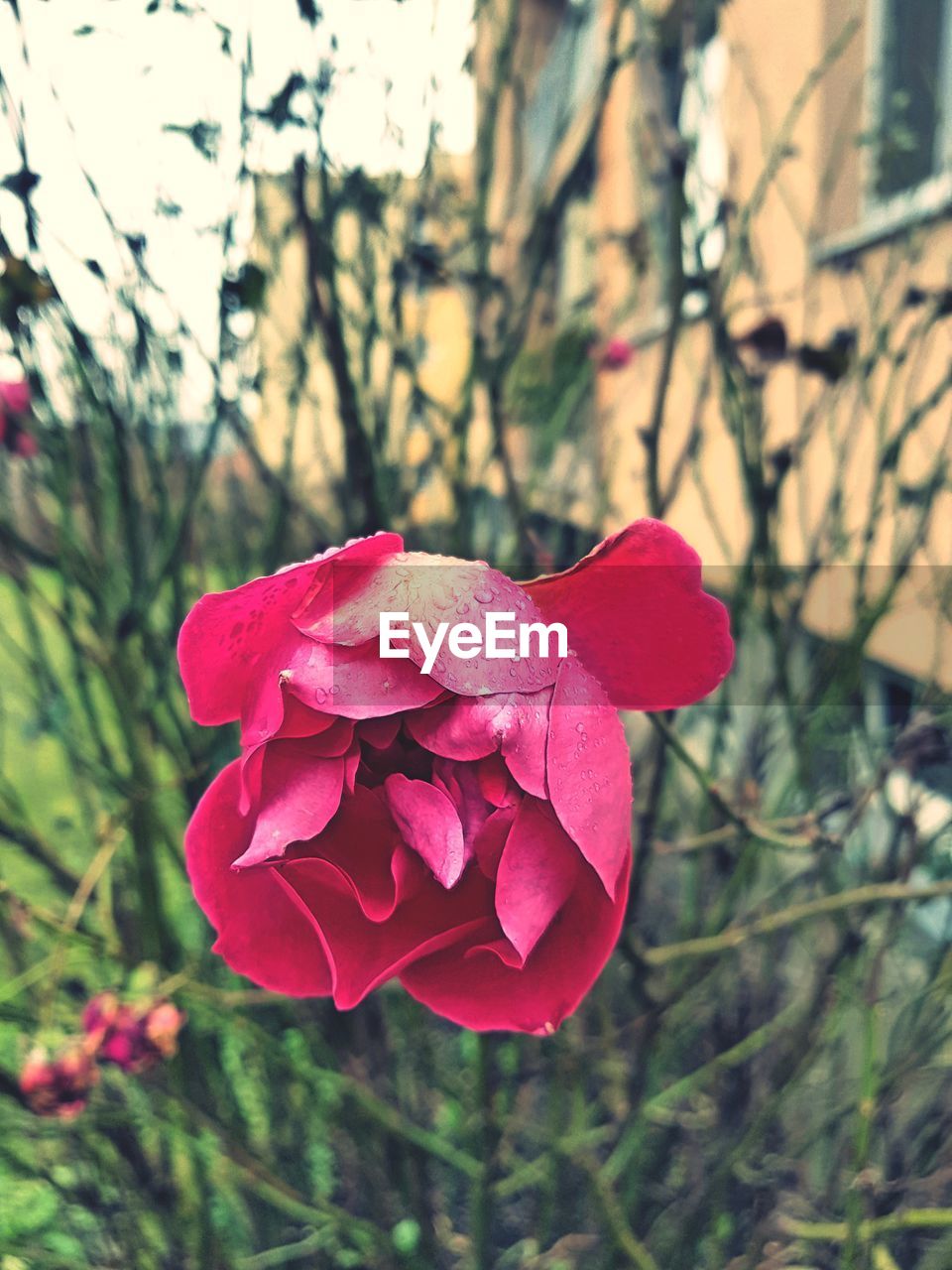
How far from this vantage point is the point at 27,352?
826mm

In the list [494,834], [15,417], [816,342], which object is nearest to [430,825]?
[494,834]

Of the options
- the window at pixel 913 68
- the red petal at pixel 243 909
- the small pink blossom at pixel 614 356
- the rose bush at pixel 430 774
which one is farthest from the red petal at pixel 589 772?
the window at pixel 913 68

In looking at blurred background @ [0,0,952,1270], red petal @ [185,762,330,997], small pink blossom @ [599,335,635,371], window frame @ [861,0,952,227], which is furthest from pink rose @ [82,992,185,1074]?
window frame @ [861,0,952,227]

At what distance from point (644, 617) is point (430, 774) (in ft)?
0.34

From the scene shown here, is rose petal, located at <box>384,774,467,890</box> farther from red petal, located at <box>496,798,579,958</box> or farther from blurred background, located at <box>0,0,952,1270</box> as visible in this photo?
blurred background, located at <box>0,0,952,1270</box>

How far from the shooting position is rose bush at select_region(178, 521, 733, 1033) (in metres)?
0.36

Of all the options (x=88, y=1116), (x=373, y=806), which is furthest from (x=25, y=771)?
(x=373, y=806)

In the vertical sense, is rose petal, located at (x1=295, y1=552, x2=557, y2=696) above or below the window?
below

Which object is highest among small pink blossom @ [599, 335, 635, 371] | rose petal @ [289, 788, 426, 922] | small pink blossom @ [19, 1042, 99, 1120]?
small pink blossom @ [599, 335, 635, 371]

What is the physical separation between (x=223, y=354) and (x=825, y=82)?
196 cm

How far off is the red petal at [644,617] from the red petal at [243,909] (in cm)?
15

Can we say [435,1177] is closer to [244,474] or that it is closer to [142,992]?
[142,992]

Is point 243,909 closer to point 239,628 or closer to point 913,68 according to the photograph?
point 239,628

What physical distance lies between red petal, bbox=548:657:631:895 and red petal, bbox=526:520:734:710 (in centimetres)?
3
